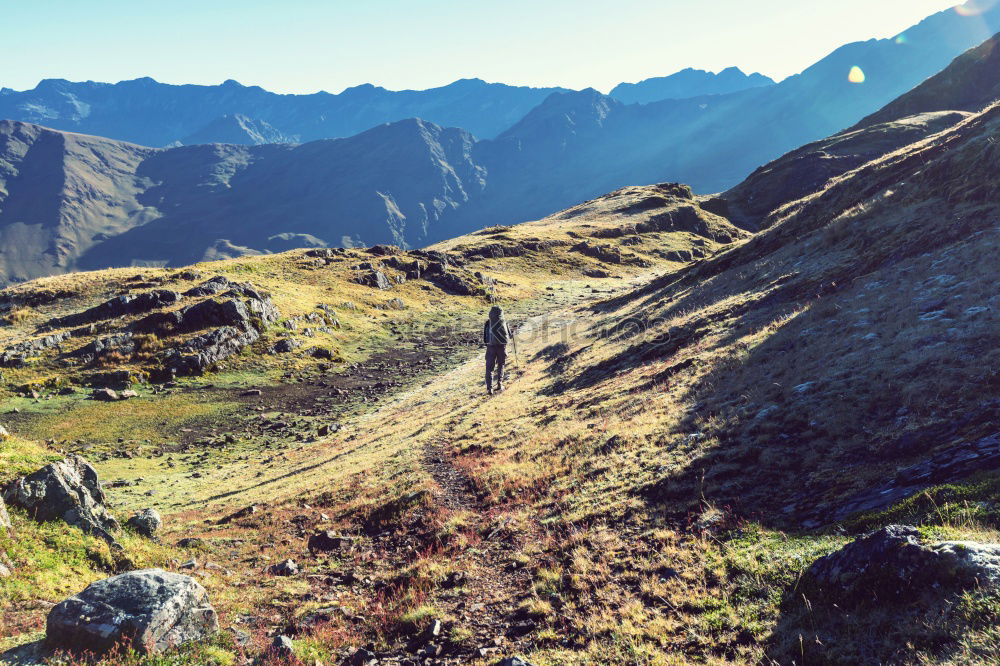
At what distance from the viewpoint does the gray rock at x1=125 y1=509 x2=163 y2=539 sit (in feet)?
47.4

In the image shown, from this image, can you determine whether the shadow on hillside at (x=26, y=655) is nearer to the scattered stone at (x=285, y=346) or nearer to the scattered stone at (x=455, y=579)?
the scattered stone at (x=455, y=579)

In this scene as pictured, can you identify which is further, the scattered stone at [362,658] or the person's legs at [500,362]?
the person's legs at [500,362]

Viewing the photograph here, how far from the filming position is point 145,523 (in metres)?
14.7

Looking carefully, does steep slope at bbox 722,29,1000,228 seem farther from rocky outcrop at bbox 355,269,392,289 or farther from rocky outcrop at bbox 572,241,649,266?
rocky outcrop at bbox 355,269,392,289

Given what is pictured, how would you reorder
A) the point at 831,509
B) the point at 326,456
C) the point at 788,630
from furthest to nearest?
1. the point at 326,456
2. the point at 831,509
3. the point at 788,630

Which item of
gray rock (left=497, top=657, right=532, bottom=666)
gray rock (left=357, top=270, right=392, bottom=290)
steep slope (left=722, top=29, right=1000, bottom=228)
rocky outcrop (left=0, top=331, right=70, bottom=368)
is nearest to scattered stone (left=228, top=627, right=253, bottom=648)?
gray rock (left=497, top=657, right=532, bottom=666)

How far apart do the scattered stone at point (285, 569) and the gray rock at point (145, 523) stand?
444cm

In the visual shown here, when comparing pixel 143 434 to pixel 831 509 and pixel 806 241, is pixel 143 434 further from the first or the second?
pixel 806 241

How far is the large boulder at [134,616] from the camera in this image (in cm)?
753

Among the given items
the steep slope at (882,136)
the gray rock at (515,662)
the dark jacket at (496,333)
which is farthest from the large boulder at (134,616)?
the steep slope at (882,136)

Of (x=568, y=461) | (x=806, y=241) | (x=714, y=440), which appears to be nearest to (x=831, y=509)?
(x=714, y=440)

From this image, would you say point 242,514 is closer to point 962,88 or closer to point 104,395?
point 104,395

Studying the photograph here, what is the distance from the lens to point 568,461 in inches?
601

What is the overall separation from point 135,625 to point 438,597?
5.22 metres
